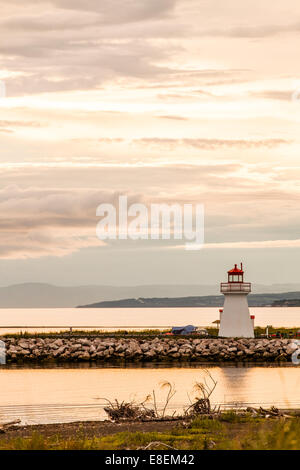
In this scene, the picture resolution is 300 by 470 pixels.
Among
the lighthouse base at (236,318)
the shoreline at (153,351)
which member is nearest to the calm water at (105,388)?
the shoreline at (153,351)

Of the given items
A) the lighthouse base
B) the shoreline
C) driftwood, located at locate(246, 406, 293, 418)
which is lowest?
driftwood, located at locate(246, 406, 293, 418)

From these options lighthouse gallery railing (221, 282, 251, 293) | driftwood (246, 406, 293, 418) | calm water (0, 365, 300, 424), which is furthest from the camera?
lighthouse gallery railing (221, 282, 251, 293)

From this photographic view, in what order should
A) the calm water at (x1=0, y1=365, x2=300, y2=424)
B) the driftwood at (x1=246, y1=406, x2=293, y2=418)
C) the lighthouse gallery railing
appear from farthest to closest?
the lighthouse gallery railing → the calm water at (x1=0, y1=365, x2=300, y2=424) → the driftwood at (x1=246, y1=406, x2=293, y2=418)

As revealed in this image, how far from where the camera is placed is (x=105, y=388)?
35.5 metres

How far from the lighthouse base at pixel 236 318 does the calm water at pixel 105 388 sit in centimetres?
403

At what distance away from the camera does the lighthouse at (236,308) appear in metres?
48.0

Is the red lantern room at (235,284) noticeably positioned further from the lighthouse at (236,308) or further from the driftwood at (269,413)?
the driftwood at (269,413)

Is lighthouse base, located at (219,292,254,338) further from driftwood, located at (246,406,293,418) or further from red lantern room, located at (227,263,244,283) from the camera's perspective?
driftwood, located at (246,406,293,418)

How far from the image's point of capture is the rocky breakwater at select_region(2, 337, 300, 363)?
161 feet

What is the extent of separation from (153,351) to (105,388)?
46.6 feet

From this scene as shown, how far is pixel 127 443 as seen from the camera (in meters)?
15.5

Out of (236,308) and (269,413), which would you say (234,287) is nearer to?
(236,308)

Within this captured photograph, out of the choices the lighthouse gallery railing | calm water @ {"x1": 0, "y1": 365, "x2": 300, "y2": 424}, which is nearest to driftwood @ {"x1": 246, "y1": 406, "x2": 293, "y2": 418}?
→ calm water @ {"x1": 0, "y1": 365, "x2": 300, "y2": 424}

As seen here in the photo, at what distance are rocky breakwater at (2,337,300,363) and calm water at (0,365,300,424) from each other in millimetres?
2702
